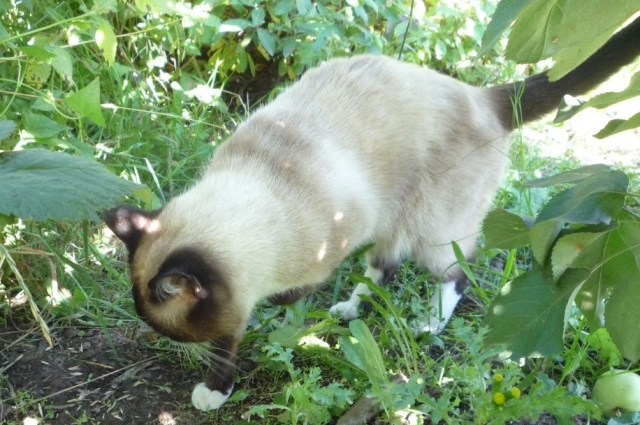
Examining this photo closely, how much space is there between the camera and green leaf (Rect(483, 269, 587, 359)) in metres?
1.53

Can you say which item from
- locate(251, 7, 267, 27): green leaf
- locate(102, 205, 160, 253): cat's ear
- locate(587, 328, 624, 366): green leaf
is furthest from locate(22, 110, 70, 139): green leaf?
locate(587, 328, 624, 366): green leaf

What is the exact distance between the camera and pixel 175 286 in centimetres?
198

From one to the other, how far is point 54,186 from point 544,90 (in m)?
1.88

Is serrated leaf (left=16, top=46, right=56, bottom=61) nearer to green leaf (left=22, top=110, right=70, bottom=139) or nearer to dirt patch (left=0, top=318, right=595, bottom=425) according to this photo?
green leaf (left=22, top=110, right=70, bottom=139)

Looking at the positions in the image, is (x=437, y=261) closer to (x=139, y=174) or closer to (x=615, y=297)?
(x=615, y=297)

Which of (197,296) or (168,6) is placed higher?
(168,6)

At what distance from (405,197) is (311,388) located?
0.87 meters

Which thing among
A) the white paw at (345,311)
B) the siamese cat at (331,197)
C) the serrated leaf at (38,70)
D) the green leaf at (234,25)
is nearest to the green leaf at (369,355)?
the siamese cat at (331,197)

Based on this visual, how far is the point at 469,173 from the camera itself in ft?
8.32

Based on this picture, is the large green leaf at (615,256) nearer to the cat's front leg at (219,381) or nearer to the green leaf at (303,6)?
the cat's front leg at (219,381)

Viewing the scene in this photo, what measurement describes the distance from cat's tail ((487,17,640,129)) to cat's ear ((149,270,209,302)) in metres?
1.37

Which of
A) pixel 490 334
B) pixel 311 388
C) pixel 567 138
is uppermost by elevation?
pixel 490 334

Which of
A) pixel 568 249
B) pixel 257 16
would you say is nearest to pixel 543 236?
pixel 568 249

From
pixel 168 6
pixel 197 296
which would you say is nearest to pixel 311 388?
pixel 197 296
